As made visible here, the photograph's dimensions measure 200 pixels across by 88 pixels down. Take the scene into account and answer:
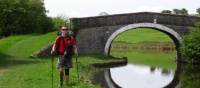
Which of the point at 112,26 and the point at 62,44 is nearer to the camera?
the point at 62,44

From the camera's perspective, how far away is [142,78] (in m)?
26.7

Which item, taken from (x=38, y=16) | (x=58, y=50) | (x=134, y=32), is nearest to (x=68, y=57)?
(x=58, y=50)

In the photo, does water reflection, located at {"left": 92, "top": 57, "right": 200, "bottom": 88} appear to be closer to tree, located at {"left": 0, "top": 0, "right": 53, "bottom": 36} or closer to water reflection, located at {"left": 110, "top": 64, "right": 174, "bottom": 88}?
water reflection, located at {"left": 110, "top": 64, "right": 174, "bottom": 88}

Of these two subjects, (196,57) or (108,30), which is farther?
(108,30)

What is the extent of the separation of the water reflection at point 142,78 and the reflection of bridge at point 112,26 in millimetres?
5123

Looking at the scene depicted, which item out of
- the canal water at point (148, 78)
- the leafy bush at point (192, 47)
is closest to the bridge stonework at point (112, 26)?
the leafy bush at point (192, 47)

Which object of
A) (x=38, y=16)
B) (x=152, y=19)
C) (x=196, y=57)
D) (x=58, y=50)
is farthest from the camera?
(x=38, y=16)

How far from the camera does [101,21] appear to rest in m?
37.3

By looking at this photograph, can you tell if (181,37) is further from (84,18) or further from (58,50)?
(58,50)

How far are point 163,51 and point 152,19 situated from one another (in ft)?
62.0

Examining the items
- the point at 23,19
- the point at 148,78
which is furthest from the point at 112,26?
the point at 23,19

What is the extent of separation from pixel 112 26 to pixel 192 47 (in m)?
7.13

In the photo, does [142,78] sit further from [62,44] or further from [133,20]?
[62,44]

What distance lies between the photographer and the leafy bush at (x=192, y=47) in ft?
106
